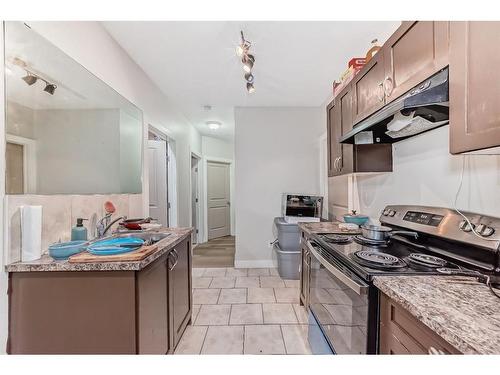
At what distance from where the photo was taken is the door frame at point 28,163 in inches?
50.0

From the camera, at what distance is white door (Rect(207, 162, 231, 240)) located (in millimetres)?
5754

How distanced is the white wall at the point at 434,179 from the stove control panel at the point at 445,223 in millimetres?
73

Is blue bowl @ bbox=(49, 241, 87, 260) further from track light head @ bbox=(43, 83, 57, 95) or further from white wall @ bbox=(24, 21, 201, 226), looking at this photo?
white wall @ bbox=(24, 21, 201, 226)

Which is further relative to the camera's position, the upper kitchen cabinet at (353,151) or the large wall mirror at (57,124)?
the upper kitchen cabinet at (353,151)

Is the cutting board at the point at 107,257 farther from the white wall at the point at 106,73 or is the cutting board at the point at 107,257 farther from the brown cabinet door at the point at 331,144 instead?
the brown cabinet door at the point at 331,144

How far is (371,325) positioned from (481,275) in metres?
0.48

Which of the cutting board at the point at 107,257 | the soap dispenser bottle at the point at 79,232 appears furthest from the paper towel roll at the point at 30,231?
the soap dispenser bottle at the point at 79,232

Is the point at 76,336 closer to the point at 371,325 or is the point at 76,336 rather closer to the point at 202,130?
the point at 371,325

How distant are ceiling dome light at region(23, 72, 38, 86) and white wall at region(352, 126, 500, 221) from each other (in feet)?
7.78

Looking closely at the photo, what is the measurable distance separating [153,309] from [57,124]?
51.1 inches

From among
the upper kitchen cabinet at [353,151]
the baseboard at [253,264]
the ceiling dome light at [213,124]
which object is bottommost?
the baseboard at [253,264]

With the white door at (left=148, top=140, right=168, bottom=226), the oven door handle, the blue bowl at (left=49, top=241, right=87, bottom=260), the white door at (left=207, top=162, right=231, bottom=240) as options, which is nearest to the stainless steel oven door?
the oven door handle
